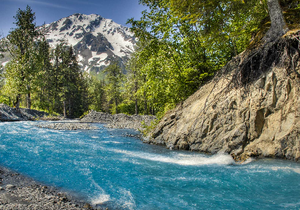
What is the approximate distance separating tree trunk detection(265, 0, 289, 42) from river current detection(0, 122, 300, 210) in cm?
565

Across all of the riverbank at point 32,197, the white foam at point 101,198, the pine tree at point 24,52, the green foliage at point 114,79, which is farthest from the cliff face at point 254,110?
the green foliage at point 114,79

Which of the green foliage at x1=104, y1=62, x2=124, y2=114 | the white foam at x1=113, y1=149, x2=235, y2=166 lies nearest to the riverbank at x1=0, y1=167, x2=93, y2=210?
the white foam at x1=113, y1=149, x2=235, y2=166

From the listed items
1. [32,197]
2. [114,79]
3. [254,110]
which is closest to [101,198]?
[32,197]

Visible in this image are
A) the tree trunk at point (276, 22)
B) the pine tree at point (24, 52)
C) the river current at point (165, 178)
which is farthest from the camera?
the pine tree at point (24, 52)

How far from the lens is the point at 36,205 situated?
3770 millimetres

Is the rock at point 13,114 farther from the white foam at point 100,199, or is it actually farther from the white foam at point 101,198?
the white foam at point 100,199

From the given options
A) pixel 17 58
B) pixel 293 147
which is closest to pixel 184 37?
pixel 293 147

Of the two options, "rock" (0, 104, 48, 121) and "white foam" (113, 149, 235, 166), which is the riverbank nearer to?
"white foam" (113, 149, 235, 166)

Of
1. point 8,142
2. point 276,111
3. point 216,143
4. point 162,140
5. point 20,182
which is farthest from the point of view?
point 162,140

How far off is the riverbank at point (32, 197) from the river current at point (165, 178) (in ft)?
1.03

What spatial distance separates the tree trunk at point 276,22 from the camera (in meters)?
8.10

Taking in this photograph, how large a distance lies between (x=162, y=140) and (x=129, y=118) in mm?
17171

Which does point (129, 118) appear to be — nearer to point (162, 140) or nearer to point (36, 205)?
point (162, 140)

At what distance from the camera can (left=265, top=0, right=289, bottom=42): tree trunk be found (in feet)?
26.6
